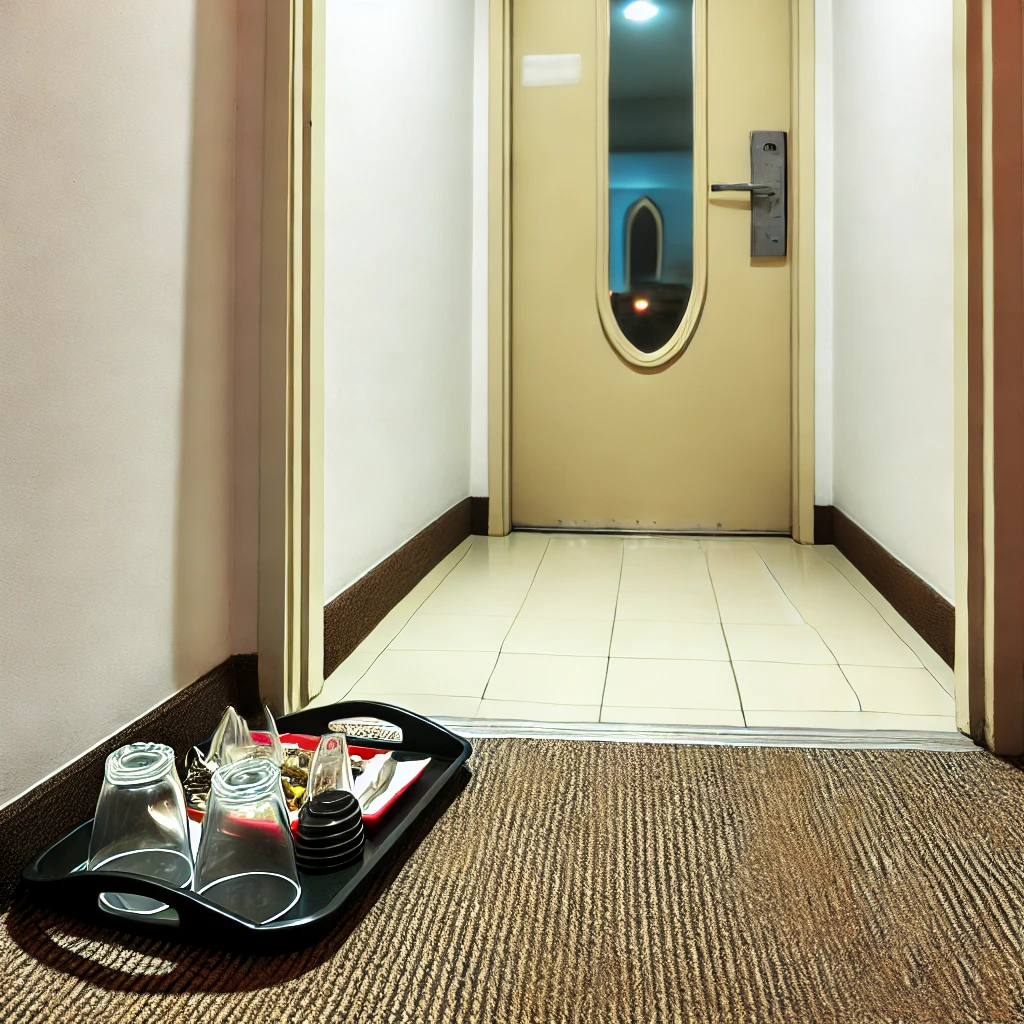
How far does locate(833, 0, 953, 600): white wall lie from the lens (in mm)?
1765

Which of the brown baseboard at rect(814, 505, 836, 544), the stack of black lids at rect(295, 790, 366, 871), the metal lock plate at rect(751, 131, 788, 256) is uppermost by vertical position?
the metal lock plate at rect(751, 131, 788, 256)

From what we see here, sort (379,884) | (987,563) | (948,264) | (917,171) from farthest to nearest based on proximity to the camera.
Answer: (917,171), (948,264), (987,563), (379,884)

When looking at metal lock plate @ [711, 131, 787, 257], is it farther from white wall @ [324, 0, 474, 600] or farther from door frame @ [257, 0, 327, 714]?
door frame @ [257, 0, 327, 714]

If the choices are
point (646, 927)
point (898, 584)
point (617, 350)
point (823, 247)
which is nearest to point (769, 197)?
→ point (823, 247)

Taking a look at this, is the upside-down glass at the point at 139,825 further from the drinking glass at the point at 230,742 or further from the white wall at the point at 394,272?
the white wall at the point at 394,272

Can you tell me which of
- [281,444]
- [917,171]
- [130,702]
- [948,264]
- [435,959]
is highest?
[917,171]

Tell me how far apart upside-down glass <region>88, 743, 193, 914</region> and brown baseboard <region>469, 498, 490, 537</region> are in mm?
2292

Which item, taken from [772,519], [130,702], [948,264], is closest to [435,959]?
[130,702]

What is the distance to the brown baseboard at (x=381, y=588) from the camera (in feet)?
5.60

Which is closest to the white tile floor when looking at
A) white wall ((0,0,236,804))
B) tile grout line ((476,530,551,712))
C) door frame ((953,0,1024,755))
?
tile grout line ((476,530,551,712))

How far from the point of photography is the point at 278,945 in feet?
2.67

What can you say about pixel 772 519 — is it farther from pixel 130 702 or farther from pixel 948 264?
pixel 130 702

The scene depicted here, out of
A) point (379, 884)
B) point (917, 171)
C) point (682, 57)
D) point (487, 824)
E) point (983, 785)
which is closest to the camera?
point (379, 884)

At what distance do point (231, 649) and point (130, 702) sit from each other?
297 mm
